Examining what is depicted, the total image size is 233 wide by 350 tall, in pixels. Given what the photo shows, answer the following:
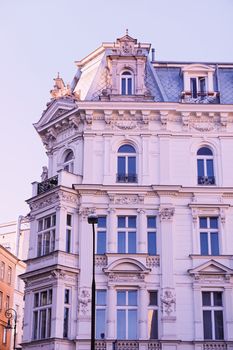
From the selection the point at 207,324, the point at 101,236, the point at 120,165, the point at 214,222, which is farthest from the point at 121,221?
the point at 207,324

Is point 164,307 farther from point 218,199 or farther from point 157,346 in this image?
point 218,199

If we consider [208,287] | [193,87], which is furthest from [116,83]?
[208,287]

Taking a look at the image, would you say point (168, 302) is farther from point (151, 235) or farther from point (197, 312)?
point (151, 235)

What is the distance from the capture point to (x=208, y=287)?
113 feet

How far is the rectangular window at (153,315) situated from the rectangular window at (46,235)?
616 centimetres

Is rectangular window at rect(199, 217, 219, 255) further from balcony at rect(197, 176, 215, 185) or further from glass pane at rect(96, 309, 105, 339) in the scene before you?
glass pane at rect(96, 309, 105, 339)

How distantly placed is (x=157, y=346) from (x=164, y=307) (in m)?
2.08

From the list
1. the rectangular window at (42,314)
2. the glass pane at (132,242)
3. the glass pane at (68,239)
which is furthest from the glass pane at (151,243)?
the rectangular window at (42,314)

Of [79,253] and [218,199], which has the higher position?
[218,199]

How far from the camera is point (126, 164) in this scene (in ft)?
123

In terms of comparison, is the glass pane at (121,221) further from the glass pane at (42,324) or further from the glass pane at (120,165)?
the glass pane at (42,324)

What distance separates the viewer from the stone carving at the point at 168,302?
33744 mm

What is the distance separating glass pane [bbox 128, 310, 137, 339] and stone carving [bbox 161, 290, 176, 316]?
63.2 inches

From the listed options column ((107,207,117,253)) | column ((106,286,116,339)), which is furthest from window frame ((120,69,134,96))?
column ((106,286,116,339))
